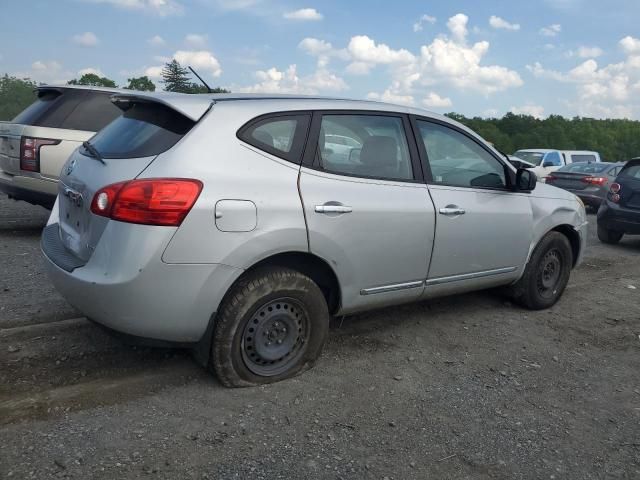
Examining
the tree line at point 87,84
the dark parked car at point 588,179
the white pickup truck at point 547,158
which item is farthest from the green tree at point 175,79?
the white pickup truck at point 547,158

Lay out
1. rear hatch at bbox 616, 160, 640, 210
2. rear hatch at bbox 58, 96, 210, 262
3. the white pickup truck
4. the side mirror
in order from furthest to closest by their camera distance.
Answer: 1. the white pickup truck
2. rear hatch at bbox 616, 160, 640, 210
3. the side mirror
4. rear hatch at bbox 58, 96, 210, 262

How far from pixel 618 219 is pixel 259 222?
7.93m

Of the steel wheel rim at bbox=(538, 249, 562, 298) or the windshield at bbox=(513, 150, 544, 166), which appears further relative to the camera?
the windshield at bbox=(513, 150, 544, 166)

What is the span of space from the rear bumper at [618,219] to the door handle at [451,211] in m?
6.11

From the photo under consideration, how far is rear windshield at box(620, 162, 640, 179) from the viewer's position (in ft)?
30.4

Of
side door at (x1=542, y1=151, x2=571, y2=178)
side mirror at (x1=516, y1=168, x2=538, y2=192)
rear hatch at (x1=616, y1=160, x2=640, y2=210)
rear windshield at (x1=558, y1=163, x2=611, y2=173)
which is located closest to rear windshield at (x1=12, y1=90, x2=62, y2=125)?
side mirror at (x1=516, y1=168, x2=538, y2=192)

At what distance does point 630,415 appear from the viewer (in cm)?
334

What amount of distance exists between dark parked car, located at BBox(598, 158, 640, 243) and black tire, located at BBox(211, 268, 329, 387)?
24.1 feet

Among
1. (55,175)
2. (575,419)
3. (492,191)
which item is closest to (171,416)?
(575,419)

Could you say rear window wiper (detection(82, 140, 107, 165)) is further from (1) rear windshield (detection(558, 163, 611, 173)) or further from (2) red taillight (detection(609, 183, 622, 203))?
(1) rear windshield (detection(558, 163, 611, 173))

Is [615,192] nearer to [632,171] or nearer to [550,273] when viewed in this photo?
[632,171]

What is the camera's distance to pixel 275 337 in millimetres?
3445

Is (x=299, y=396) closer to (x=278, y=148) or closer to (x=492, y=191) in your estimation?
(x=278, y=148)

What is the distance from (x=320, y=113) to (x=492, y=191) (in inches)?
66.7
